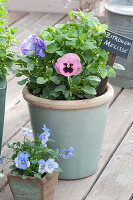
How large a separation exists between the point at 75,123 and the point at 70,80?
216 millimetres

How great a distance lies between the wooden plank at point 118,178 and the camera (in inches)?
84.4

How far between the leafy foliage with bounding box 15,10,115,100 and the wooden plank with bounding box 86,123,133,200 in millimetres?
481

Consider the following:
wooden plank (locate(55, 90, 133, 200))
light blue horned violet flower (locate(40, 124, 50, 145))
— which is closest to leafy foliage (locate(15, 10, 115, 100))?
light blue horned violet flower (locate(40, 124, 50, 145))

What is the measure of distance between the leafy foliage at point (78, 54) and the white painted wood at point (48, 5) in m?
2.62

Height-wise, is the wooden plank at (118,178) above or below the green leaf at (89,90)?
below

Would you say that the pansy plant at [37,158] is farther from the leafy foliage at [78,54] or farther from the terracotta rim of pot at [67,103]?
the leafy foliage at [78,54]

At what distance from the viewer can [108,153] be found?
250 cm

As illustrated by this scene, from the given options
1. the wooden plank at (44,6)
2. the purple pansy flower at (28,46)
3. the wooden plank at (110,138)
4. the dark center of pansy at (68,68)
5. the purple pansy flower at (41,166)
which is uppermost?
the purple pansy flower at (28,46)

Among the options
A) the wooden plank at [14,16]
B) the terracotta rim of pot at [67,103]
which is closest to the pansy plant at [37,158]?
the terracotta rim of pot at [67,103]

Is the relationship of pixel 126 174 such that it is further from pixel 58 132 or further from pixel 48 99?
pixel 48 99

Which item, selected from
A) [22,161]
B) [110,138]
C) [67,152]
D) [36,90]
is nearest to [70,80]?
[36,90]

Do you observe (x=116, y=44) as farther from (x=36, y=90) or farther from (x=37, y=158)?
(x=37, y=158)

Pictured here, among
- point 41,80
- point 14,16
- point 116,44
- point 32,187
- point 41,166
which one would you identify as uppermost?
point 116,44

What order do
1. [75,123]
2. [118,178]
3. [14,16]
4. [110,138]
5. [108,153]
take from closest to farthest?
[75,123] → [118,178] → [108,153] → [110,138] → [14,16]
